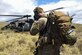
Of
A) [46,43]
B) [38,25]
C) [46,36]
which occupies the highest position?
[38,25]

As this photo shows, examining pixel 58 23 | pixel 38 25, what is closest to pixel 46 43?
pixel 38 25

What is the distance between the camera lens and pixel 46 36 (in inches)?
300

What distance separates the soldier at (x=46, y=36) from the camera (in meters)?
7.43

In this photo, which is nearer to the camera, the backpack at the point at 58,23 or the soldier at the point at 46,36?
the backpack at the point at 58,23

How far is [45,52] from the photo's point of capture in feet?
25.3

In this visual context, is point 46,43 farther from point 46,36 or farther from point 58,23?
point 58,23

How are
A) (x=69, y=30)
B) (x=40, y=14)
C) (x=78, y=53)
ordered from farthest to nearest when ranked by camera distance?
(x=78, y=53), (x=40, y=14), (x=69, y=30)

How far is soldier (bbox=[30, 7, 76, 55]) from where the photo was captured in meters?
7.43

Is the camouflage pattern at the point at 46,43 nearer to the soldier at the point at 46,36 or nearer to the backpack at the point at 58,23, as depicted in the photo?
the soldier at the point at 46,36

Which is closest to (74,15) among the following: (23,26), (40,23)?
(40,23)

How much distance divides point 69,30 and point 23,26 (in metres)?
28.5

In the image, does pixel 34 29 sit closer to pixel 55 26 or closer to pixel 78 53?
pixel 55 26

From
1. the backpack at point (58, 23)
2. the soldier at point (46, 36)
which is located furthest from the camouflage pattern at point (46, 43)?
the backpack at point (58, 23)

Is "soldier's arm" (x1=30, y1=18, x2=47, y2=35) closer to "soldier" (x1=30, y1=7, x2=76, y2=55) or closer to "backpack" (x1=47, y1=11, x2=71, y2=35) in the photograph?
"soldier" (x1=30, y1=7, x2=76, y2=55)
